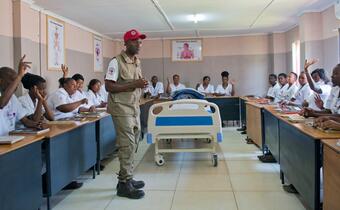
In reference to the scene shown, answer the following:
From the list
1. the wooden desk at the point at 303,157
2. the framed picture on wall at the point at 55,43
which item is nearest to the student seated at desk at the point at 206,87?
the framed picture on wall at the point at 55,43

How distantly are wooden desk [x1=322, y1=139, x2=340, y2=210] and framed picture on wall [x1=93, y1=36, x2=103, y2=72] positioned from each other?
7.27m

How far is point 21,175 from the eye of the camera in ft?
7.77

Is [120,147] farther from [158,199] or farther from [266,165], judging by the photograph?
[266,165]

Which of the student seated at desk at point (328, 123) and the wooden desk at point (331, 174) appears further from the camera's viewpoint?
the student seated at desk at point (328, 123)

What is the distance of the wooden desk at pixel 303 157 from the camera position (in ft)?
7.71

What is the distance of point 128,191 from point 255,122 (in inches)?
118

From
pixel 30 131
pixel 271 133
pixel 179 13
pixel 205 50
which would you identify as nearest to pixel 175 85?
pixel 205 50

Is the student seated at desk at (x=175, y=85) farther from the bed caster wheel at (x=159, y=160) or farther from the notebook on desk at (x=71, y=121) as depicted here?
the notebook on desk at (x=71, y=121)

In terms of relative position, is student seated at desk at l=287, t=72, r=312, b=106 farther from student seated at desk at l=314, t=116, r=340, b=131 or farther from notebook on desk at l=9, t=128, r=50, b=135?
notebook on desk at l=9, t=128, r=50, b=135

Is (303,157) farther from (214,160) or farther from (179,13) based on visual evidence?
(179,13)

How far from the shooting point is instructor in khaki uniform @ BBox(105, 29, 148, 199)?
3229mm

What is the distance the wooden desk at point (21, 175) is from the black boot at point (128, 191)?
0.88 metres

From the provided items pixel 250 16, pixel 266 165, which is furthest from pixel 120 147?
pixel 250 16

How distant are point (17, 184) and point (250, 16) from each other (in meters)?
5.86
